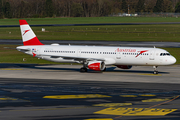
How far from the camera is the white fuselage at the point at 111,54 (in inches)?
2007

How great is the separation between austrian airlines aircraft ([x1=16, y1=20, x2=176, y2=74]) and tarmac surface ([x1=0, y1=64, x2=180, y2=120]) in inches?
73.9

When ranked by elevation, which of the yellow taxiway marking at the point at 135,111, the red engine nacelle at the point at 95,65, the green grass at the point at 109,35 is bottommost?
the yellow taxiway marking at the point at 135,111

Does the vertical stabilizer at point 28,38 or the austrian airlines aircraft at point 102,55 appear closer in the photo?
the austrian airlines aircraft at point 102,55

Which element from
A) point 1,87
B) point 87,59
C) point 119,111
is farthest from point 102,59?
point 119,111

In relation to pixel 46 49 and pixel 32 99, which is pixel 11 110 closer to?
pixel 32 99

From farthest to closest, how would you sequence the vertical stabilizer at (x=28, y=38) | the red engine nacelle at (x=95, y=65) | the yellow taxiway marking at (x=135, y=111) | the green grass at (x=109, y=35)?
the green grass at (x=109, y=35)
the vertical stabilizer at (x=28, y=38)
the red engine nacelle at (x=95, y=65)
the yellow taxiway marking at (x=135, y=111)

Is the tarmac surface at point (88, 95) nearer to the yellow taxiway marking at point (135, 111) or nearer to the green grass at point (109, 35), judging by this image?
the yellow taxiway marking at point (135, 111)

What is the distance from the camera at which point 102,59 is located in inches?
2095

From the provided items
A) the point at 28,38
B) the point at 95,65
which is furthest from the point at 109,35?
the point at 95,65

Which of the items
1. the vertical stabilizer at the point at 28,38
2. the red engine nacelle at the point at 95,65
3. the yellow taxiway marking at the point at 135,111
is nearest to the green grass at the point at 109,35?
the vertical stabilizer at the point at 28,38

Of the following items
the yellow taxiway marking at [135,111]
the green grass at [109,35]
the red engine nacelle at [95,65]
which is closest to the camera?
the yellow taxiway marking at [135,111]

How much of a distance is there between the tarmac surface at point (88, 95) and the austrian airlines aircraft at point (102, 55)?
1.88 metres

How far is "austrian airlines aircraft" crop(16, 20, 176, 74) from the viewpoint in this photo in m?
51.0

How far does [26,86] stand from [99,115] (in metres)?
16.4
